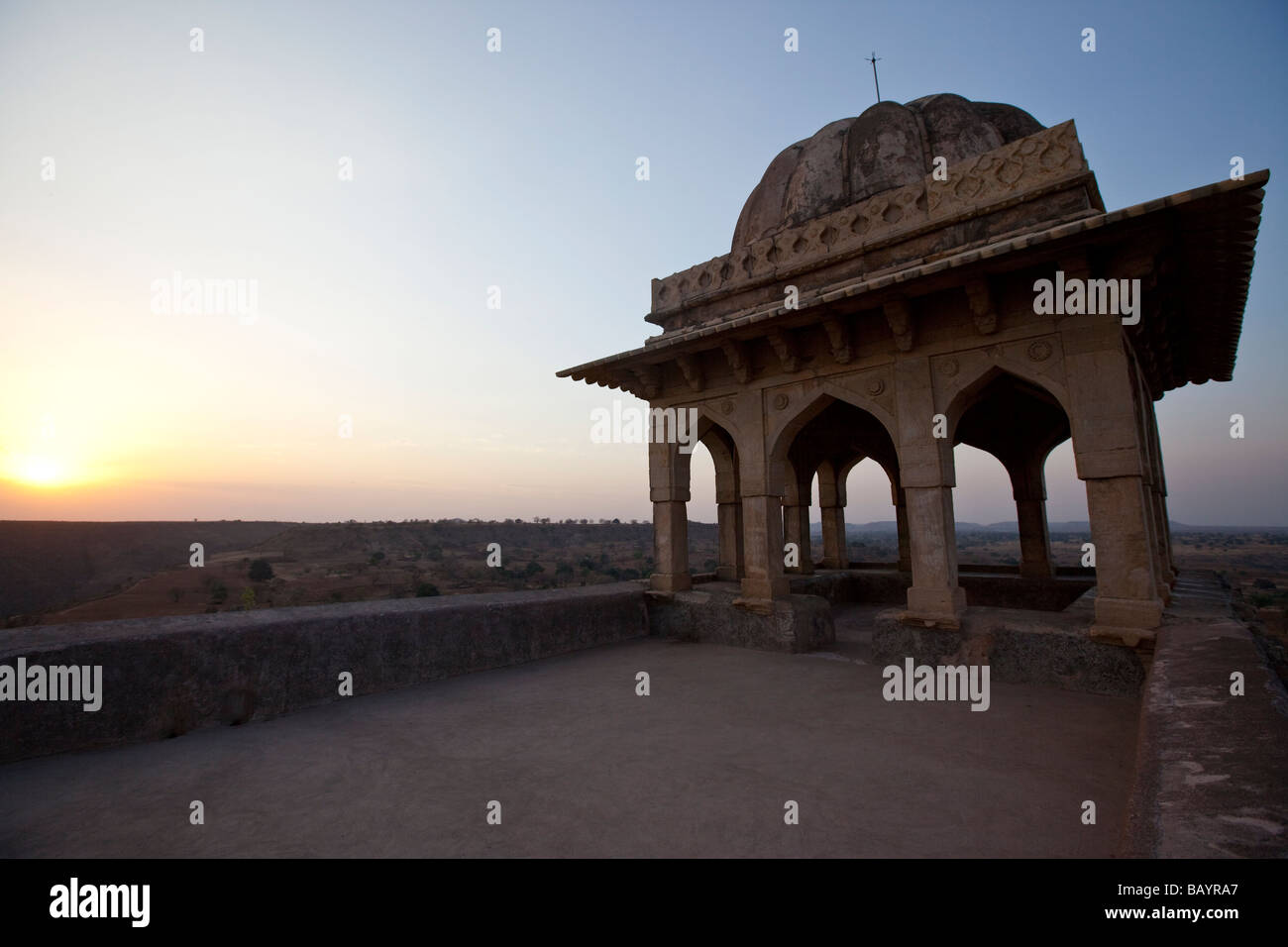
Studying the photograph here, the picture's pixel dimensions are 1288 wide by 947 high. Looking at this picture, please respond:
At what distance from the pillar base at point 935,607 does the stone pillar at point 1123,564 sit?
47.9 inches

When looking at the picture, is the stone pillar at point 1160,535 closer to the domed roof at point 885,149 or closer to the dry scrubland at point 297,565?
the dry scrubland at point 297,565

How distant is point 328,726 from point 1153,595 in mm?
6914

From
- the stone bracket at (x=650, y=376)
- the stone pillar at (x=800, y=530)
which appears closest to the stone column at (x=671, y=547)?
the stone bracket at (x=650, y=376)

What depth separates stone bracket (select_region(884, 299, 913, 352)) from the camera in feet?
21.5

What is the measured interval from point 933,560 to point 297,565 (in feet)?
135

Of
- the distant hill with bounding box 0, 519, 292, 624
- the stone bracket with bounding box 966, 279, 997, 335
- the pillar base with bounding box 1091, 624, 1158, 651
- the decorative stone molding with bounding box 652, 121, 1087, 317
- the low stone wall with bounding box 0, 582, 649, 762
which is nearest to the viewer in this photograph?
the low stone wall with bounding box 0, 582, 649, 762

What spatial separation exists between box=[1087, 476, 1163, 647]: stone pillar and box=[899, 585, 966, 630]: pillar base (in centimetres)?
122

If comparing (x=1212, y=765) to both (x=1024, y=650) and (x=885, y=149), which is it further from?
(x=885, y=149)

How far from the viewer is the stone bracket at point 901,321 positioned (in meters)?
6.57

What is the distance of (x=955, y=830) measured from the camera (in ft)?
9.29

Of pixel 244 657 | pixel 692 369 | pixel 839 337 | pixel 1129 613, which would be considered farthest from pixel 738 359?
pixel 244 657

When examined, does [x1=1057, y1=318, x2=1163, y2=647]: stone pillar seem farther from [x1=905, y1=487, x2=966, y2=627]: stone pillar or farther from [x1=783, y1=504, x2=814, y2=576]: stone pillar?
[x1=783, y1=504, x2=814, y2=576]: stone pillar

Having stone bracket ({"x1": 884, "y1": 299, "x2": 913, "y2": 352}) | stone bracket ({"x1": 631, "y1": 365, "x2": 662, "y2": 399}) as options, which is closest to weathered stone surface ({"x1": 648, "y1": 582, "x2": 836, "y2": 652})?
stone bracket ({"x1": 631, "y1": 365, "x2": 662, "y2": 399})
